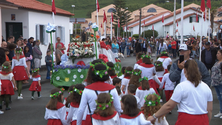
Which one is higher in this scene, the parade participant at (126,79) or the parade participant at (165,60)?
the parade participant at (165,60)

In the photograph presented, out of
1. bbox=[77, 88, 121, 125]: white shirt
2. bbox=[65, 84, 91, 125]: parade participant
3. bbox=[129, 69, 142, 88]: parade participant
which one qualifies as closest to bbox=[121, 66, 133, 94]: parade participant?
bbox=[129, 69, 142, 88]: parade participant

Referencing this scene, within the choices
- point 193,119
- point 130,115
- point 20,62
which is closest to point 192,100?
point 193,119

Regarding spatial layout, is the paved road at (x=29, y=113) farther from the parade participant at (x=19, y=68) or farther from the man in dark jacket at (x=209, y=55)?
the man in dark jacket at (x=209, y=55)

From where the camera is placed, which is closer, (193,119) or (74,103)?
(193,119)

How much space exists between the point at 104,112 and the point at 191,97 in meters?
1.16

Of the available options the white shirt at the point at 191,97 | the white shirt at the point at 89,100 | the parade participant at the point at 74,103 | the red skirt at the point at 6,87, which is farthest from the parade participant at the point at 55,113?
the red skirt at the point at 6,87

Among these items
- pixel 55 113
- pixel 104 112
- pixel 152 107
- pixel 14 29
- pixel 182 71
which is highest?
pixel 14 29

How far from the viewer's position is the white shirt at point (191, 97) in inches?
161

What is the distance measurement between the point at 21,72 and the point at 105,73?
706cm

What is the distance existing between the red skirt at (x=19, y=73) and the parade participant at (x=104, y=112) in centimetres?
703

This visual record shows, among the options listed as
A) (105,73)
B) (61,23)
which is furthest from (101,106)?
(61,23)

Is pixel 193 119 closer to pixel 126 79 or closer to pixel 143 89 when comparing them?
pixel 143 89

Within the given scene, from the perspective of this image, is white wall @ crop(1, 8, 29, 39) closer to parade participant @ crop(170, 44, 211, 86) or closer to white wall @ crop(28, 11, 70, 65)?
white wall @ crop(28, 11, 70, 65)

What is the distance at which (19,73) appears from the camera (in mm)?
10656
